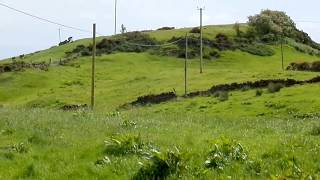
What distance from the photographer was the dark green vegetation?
14133 millimetres

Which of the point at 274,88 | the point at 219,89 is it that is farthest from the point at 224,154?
the point at 219,89

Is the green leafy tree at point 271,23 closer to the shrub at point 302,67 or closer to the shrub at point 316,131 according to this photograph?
the shrub at point 302,67

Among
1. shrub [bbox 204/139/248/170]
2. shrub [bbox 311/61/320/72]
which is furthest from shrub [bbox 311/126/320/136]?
shrub [bbox 311/61/320/72]

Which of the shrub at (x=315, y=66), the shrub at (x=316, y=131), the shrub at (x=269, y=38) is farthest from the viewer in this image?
the shrub at (x=269, y=38)

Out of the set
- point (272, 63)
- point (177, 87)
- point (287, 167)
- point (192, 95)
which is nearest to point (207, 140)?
point (287, 167)

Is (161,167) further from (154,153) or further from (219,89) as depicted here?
(219,89)

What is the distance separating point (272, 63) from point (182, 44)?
1955cm

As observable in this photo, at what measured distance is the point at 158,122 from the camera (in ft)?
79.6

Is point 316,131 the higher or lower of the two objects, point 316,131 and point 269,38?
the lower

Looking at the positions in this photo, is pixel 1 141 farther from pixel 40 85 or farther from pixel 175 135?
pixel 40 85

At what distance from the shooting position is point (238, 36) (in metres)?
142

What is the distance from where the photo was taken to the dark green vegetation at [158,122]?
14133mm

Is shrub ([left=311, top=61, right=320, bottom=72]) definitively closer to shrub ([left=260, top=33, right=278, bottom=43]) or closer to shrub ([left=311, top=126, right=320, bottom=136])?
shrub ([left=260, top=33, right=278, bottom=43])

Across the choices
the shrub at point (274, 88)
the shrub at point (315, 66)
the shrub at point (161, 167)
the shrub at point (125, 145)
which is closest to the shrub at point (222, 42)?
the shrub at point (315, 66)
